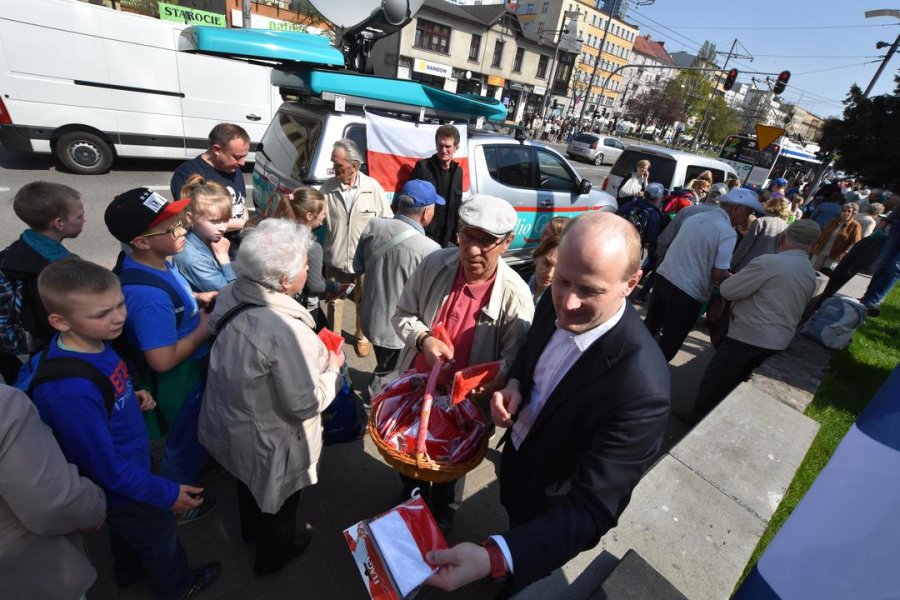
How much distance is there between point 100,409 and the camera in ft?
4.72

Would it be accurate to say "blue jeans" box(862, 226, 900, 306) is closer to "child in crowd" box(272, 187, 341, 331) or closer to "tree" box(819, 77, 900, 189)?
"tree" box(819, 77, 900, 189)

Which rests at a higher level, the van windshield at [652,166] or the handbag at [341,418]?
the van windshield at [652,166]

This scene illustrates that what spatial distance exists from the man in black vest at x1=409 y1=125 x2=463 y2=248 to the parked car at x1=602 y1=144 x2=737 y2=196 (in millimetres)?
5652

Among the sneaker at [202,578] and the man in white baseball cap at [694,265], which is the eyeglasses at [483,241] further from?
the man in white baseball cap at [694,265]

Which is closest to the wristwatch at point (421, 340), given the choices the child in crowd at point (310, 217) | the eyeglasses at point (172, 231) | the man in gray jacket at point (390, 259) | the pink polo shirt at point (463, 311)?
the pink polo shirt at point (463, 311)

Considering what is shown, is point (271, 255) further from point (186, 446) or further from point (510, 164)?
point (510, 164)

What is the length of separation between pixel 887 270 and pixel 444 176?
7748 mm

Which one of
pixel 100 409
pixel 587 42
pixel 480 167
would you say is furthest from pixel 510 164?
pixel 587 42

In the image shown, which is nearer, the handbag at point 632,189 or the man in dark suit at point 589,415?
the man in dark suit at point 589,415

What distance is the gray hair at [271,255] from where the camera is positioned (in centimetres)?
170

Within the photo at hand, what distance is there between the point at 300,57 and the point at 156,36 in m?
5.82

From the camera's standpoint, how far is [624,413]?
1.30 meters

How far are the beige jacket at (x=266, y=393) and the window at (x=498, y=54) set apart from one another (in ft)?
131

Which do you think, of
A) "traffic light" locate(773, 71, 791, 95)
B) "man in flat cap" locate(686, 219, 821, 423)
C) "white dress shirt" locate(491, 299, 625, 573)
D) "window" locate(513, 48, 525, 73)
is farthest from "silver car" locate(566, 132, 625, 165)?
"white dress shirt" locate(491, 299, 625, 573)
